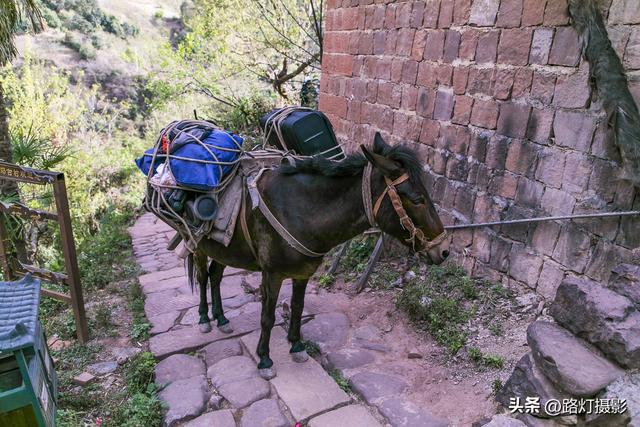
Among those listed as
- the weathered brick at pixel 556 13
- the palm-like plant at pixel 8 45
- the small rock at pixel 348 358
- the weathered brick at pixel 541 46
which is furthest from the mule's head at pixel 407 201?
the palm-like plant at pixel 8 45

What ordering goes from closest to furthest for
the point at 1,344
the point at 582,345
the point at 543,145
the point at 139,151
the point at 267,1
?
the point at 1,344 < the point at 582,345 < the point at 543,145 < the point at 267,1 < the point at 139,151

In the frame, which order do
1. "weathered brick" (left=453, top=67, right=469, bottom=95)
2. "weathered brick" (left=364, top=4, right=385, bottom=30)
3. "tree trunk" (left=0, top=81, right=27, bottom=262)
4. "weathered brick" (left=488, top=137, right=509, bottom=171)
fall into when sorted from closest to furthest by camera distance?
1. "weathered brick" (left=488, top=137, right=509, bottom=171)
2. "weathered brick" (left=453, top=67, right=469, bottom=95)
3. "tree trunk" (left=0, top=81, right=27, bottom=262)
4. "weathered brick" (left=364, top=4, right=385, bottom=30)

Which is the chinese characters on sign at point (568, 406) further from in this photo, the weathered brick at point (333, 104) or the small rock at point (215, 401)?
the weathered brick at point (333, 104)

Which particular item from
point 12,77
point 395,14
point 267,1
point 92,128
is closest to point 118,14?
point 92,128

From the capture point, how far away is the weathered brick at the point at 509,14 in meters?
3.74

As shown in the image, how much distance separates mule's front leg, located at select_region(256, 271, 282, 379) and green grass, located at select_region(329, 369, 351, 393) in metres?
0.47

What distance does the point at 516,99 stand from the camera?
12.6 feet

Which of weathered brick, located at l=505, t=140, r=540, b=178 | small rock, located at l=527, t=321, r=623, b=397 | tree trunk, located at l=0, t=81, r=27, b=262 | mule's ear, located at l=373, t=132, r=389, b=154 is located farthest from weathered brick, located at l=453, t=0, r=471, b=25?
tree trunk, located at l=0, t=81, r=27, b=262

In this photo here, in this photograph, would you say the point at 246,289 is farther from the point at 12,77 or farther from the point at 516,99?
the point at 12,77

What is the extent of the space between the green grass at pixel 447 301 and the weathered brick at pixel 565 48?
2009 millimetres

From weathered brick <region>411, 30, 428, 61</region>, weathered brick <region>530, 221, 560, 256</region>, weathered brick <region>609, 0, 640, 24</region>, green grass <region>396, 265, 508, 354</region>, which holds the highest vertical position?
weathered brick <region>609, 0, 640, 24</region>

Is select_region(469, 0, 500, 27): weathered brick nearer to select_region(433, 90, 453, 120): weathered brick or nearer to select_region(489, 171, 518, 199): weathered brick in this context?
select_region(433, 90, 453, 120): weathered brick

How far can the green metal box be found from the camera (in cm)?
235

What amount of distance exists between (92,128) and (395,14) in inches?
555
